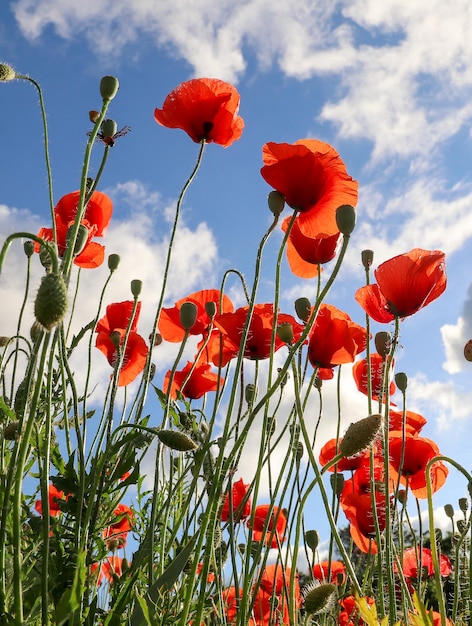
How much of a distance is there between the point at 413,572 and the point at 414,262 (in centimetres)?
207

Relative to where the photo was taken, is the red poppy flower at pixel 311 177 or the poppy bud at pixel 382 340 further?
the poppy bud at pixel 382 340

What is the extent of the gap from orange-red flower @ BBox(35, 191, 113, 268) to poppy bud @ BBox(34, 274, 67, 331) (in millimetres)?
1235

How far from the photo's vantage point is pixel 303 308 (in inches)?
87.8

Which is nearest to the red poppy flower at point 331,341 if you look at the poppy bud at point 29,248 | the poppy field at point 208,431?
the poppy field at point 208,431

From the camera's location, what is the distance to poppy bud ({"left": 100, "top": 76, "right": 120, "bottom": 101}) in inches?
62.7

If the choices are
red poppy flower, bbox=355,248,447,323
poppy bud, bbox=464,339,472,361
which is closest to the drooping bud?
red poppy flower, bbox=355,248,447,323

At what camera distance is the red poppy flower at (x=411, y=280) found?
2029 mm

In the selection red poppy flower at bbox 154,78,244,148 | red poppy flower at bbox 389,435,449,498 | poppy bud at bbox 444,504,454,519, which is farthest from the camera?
poppy bud at bbox 444,504,454,519

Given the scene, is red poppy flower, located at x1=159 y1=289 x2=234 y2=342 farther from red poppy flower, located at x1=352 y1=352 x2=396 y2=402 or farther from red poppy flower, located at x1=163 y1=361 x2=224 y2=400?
red poppy flower, located at x1=352 y1=352 x2=396 y2=402

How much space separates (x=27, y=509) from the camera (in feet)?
6.05

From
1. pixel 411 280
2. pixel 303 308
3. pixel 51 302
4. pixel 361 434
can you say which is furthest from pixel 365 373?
pixel 51 302

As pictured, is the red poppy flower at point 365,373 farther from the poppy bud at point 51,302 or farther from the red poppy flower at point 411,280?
the poppy bud at point 51,302

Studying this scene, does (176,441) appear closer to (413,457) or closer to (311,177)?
(311,177)

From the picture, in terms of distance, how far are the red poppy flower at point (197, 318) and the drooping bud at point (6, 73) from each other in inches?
43.8
